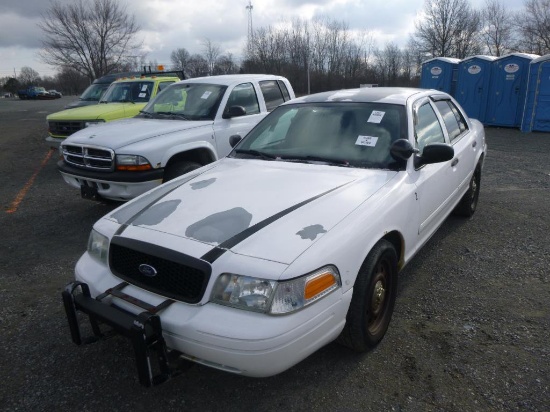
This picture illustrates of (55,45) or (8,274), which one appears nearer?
(8,274)

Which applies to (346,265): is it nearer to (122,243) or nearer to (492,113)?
(122,243)

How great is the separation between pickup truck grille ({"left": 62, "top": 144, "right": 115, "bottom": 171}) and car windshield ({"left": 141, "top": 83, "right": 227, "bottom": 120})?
1.28 metres

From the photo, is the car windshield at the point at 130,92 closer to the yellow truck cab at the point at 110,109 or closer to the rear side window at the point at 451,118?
the yellow truck cab at the point at 110,109

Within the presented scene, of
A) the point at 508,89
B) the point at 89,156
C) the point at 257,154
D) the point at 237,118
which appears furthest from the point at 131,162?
the point at 508,89

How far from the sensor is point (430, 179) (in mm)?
3514

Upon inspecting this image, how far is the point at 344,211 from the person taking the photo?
2.57 m

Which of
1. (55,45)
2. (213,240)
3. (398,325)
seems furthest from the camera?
(55,45)

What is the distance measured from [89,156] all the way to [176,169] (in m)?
1.10

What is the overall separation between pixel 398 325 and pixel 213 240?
1.68m

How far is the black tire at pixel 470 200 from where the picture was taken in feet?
17.0

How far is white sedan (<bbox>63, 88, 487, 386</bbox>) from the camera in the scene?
2.09 m

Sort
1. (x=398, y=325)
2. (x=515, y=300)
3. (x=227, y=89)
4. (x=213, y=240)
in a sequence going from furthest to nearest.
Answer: (x=227, y=89), (x=515, y=300), (x=398, y=325), (x=213, y=240)

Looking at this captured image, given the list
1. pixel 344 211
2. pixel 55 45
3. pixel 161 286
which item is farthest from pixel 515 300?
pixel 55 45

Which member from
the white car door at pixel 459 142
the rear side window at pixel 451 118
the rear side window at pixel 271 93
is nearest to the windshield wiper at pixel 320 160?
the white car door at pixel 459 142
